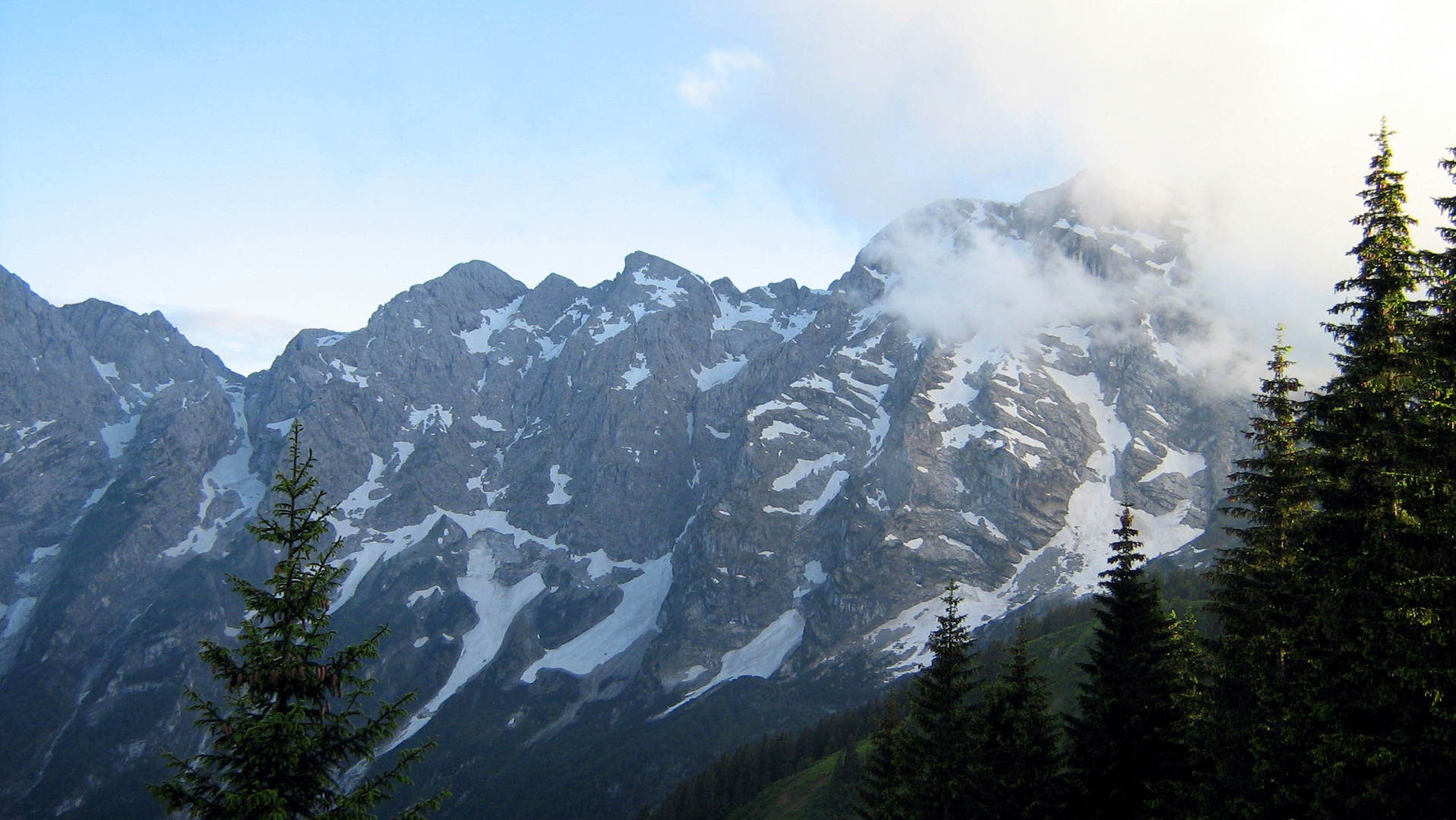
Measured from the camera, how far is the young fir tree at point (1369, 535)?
60.1 feet

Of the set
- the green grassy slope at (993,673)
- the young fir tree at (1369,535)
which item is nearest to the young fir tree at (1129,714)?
the young fir tree at (1369,535)

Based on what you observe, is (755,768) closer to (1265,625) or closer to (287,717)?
(1265,625)

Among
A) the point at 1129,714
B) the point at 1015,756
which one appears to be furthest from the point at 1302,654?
the point at 1015,756

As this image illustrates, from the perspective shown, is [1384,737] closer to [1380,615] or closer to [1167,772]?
[1380,615]

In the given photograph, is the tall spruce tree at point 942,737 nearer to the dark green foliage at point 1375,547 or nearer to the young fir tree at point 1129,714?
the young fir tree at point 1129,714

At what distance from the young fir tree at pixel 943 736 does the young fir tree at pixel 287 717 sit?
1945 cm

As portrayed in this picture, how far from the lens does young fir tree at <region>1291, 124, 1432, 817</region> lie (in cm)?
1831

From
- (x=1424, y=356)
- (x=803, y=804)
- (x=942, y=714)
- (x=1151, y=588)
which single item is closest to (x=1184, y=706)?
(x=1151, y=588)

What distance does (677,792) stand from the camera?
14112cm

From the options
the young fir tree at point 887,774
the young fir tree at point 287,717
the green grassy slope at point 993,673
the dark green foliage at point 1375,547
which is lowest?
the green grassy slope at point 993,673

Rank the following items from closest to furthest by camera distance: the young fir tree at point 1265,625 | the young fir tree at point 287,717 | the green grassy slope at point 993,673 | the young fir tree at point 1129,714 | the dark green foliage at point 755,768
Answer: the young fir tree at point 287,717, the young fir tree at point 1265,625, the young fir tree at point 1129,714, the green grassy slope at point 993,673, the dark green foliage at point 755,768

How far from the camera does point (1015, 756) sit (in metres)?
31.4

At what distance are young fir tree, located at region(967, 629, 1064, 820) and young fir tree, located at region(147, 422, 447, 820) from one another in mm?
20850

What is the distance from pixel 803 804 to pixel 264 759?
4130 inches
